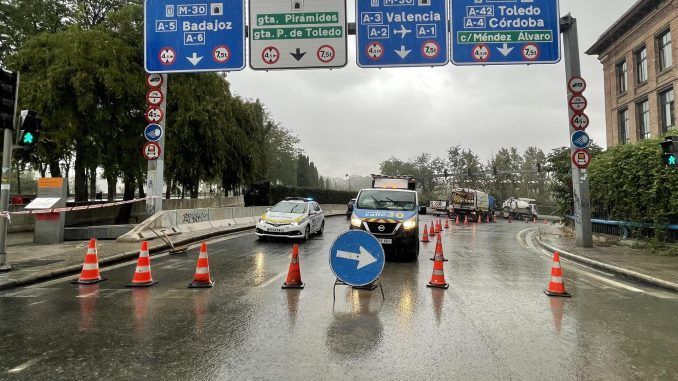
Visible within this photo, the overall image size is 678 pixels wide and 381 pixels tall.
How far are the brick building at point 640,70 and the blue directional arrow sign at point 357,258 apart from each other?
2340 centimetres

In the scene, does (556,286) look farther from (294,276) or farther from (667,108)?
(667,108)

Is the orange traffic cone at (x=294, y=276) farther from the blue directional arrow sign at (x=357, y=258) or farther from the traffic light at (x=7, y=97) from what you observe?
the traffic light at (x=7, y=97)

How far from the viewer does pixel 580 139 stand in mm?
14297

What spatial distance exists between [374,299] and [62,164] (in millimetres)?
24244

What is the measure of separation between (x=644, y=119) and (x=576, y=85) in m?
19.1

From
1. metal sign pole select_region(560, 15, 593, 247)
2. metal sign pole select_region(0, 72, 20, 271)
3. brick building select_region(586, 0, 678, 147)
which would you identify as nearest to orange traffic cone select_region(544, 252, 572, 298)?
metal sign pole select_region(560, 15, 593, 247)

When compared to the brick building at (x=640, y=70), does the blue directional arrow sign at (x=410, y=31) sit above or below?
below

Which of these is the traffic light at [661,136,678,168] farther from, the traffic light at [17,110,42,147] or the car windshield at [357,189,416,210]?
the traffic light at [17,110,42,147]

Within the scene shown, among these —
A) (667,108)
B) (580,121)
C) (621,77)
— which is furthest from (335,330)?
(621,77)

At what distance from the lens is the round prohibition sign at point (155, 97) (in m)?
14.9

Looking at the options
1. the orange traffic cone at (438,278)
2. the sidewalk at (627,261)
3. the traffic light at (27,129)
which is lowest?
the sidewalk at (627,261)

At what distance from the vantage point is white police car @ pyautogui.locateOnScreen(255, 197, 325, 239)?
15.4 meters

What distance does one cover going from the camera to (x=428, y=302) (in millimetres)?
6840

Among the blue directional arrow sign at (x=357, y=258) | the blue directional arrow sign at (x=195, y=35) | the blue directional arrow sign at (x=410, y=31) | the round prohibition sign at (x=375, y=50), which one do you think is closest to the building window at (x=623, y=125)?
the blue directional arrow sign at (x=410, y=31)
